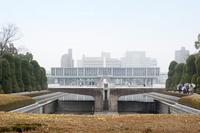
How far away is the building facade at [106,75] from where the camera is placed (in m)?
139

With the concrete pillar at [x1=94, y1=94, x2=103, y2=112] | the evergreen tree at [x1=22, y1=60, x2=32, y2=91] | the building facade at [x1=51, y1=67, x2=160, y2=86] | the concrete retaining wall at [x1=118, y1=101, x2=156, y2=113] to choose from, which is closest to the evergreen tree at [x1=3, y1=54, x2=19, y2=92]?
the evergreen tree at [x1=22, y1=60, x2=32, y2=91]

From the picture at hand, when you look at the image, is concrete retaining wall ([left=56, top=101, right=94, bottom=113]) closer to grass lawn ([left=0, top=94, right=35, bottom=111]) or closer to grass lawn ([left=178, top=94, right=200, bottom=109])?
grass lawn ([left=178, top=94, right=200, bottom=109])

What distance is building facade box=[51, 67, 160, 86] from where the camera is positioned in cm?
13862

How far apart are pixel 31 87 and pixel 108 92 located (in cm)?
2497

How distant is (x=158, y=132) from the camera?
11328 mm

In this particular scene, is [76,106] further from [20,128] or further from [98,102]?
[20,128]

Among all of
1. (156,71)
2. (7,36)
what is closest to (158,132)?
(7,36)

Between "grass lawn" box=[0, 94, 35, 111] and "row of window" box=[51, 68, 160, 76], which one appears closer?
"grass lawn" box=[0, 94, 35, 111]

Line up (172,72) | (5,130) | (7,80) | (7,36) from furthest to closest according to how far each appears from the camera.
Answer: (172,72) → (7,36) → (7,80) → (5,130)

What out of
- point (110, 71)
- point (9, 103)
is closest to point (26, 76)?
point (9, 103)

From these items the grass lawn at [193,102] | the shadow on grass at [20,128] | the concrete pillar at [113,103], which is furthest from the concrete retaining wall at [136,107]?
the shadow on grass at [20,128]

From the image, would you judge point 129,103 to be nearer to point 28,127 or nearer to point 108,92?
point 108,92

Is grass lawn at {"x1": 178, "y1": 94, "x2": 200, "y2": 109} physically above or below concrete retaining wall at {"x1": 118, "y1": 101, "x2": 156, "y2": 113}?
above

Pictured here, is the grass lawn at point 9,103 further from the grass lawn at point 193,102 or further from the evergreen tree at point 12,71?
the evergreen tree at point 12,71
